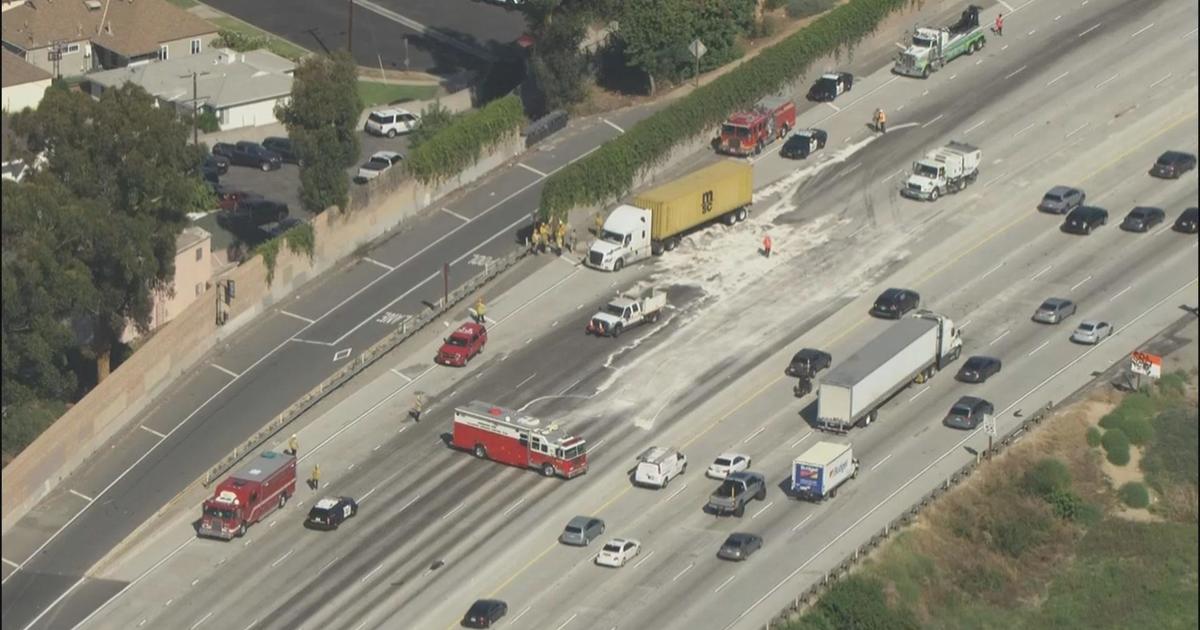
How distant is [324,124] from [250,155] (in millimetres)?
14344

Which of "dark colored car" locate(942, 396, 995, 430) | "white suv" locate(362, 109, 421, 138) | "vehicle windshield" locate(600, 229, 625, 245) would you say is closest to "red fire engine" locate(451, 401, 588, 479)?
"dark colored car" locate(942, 396, 995, 430)

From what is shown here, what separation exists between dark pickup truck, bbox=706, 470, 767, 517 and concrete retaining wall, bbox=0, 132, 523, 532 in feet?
95.1

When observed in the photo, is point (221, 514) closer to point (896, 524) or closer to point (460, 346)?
point (460, 346)

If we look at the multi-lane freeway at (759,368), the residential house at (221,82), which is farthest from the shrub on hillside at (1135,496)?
the residential house at (221,82)

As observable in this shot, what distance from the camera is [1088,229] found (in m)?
156

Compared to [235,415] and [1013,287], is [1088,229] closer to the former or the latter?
[1013,287]

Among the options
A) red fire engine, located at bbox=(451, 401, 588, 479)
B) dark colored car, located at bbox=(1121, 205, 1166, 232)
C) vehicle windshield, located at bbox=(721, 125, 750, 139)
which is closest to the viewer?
red fire engine, located at bbox=(451, 401, 588, 479)

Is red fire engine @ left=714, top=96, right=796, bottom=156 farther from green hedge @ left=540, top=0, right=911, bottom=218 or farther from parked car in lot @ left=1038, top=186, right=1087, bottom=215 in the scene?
parked car in lot @ left=1038, top=186, right=1087, bottom=215

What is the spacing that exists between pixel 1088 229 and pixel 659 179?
24160mm

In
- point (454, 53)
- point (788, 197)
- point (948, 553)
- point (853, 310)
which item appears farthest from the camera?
point (454, 53)

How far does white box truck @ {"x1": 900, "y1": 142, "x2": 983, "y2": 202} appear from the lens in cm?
16025

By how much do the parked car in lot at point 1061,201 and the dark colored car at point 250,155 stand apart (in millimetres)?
42978

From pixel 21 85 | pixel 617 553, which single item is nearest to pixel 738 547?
pixel 617 553

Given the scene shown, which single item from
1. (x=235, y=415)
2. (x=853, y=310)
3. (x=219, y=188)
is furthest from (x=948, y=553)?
(x=219, y=188)
